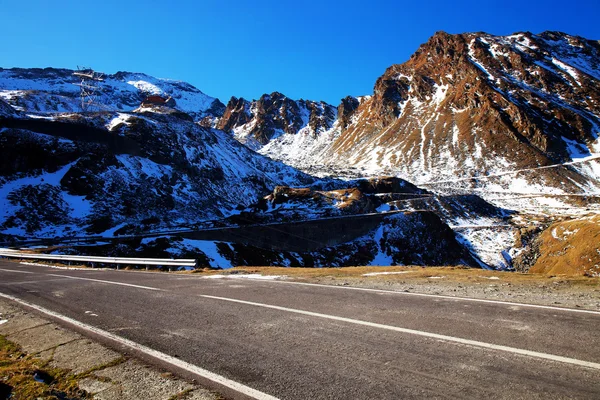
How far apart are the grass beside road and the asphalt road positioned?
4.92 feet

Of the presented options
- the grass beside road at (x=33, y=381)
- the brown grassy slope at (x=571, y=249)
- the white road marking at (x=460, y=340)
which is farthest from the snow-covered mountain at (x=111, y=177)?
the brown grassy slope at (x=571, y=249)

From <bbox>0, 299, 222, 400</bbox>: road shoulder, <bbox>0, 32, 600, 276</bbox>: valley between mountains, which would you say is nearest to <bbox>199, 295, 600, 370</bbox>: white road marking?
<bbox>0, 299, 222, 400</bbox>: road shoulder

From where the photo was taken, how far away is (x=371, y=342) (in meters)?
5.97

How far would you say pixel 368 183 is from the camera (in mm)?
122125

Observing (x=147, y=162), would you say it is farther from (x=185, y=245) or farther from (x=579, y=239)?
(x=579, y=239)

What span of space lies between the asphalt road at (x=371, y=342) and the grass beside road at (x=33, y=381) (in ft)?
4.92

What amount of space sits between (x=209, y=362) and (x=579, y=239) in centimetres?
6697

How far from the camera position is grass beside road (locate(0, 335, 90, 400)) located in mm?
4699

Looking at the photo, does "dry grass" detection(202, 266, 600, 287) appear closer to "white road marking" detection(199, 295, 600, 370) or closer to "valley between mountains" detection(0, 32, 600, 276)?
"white road marking" detection(199, 295, 600, 370)

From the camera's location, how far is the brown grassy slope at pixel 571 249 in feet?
152

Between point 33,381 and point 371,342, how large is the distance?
16.7ft

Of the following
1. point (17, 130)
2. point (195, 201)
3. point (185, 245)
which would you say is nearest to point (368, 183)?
point (195, 201)

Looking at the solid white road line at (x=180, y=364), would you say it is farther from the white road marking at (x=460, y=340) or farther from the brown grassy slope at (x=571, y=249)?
the brown grassy slope at (x=571, y=249)

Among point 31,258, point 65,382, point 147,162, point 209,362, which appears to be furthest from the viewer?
point 147,162
